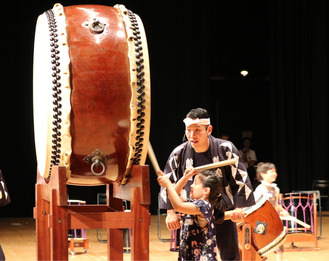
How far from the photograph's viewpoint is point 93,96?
2.67 meters

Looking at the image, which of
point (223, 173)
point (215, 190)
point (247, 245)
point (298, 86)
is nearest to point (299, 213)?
point (298, 86)

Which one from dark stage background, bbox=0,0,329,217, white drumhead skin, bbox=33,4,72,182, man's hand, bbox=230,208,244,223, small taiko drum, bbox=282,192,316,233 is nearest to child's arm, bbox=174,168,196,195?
man's hand, bbox=230,208,244,223

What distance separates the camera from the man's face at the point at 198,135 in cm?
331

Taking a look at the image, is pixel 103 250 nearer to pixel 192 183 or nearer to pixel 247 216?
pixel 247 216

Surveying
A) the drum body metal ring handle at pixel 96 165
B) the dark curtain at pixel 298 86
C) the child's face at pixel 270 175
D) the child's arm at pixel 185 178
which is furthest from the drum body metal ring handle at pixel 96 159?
the dark curtain at pixel 298 86

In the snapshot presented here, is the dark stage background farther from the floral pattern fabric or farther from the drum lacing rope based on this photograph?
the drum lacing rope

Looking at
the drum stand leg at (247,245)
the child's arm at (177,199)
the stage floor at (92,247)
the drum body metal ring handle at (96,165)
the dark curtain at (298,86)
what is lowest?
the stage floor at (92,247)

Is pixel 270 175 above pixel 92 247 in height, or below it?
above

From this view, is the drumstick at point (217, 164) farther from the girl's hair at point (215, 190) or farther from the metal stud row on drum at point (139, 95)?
the metal stud row on drum at point (139, 95)

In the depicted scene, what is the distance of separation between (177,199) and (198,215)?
178mm

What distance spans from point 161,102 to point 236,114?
2280mm

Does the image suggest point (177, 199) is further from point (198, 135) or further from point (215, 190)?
point (198, 135)

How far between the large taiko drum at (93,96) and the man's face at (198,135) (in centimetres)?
57

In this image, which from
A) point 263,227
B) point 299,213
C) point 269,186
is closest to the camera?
point 263,227
